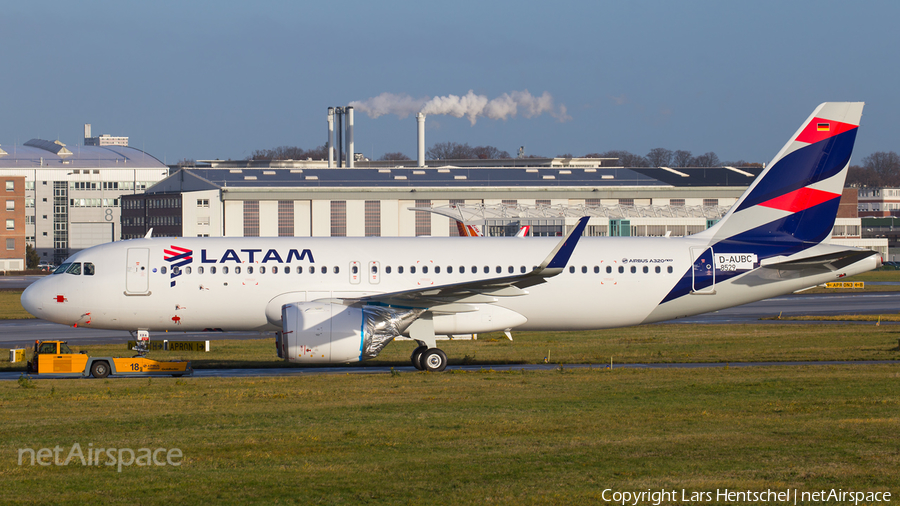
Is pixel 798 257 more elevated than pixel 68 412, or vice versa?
pixel 798 257

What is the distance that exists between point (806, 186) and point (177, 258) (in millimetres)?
20268

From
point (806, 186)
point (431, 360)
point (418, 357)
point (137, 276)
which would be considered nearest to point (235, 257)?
point (137, 276)

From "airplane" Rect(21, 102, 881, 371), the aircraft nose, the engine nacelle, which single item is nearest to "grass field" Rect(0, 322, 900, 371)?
the aircraft nose

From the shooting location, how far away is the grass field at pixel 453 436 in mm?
12250

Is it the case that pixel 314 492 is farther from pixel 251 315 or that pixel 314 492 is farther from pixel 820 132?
pixel 820 132

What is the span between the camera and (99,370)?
1010 inches

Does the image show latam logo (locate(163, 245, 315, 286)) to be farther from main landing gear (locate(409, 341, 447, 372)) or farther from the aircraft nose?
main landing gear (locate(409, 341, 447, 372))

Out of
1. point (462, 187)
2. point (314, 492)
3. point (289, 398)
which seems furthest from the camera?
point (462, 187)

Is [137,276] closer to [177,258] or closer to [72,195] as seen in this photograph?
[177,258]

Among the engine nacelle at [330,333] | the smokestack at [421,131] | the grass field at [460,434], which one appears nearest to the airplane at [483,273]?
the engine nacelle at [330,333]

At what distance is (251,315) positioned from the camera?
27.4 m

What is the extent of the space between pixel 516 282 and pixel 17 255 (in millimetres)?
125261

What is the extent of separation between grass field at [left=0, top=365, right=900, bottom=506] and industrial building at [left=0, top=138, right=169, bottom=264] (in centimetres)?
14399

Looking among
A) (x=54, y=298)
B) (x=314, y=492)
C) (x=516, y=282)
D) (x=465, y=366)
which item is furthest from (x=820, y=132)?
(x=54, y=298)
